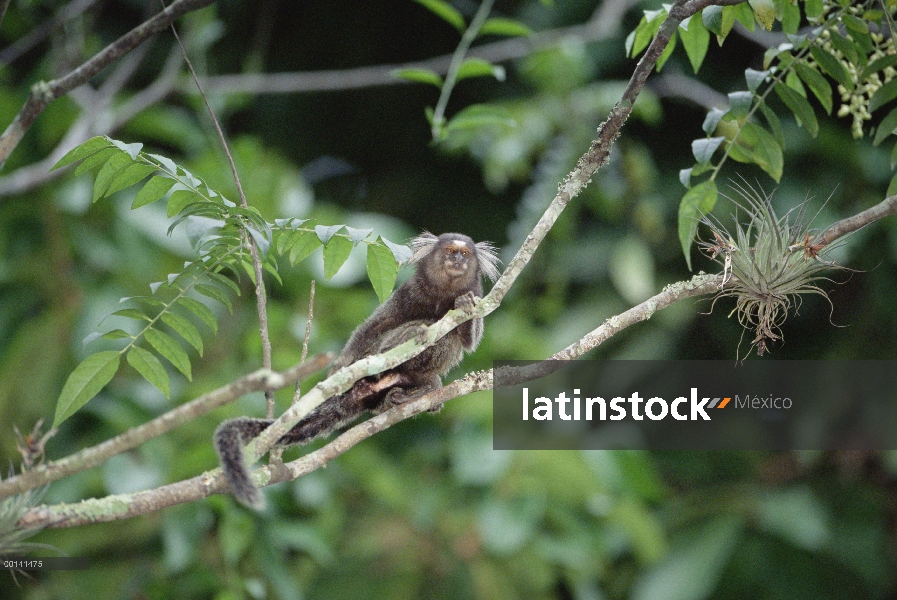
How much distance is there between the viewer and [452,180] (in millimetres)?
8758

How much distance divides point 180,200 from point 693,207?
162 centimetres

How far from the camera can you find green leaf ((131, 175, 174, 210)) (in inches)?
92.8

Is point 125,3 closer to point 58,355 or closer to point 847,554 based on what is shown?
point 58,355

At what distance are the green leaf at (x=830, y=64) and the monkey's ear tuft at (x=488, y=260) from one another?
1582mm

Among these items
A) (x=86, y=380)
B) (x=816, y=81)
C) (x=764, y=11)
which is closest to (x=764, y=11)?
(x=764, y=11)

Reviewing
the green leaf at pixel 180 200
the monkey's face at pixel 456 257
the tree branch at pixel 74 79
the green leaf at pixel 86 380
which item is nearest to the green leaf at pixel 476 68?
the monkey's face at pixel 456 257

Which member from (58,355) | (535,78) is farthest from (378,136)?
(58,355)

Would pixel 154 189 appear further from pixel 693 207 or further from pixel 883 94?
pixel 883 94

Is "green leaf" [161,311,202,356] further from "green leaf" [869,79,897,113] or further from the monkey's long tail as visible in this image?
"green leaf" [869,79,897,113]

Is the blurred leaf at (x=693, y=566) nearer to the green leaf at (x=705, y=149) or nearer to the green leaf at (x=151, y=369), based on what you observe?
the green leaf at (x=705, y=149)

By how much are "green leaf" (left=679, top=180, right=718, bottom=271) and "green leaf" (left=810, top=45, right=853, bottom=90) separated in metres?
0.50

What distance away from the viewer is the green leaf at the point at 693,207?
2785mm

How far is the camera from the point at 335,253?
2.44m

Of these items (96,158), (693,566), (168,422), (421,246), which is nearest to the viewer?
(168,422)
